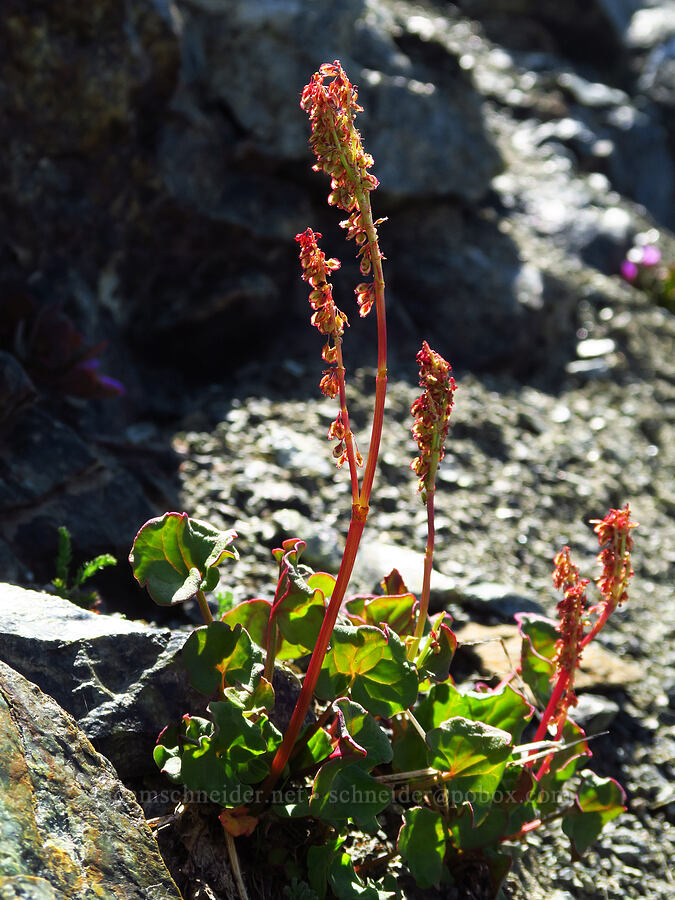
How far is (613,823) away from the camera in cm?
285

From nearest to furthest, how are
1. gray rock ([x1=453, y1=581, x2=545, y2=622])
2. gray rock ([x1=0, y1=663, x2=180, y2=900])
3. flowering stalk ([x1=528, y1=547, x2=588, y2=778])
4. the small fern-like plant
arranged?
gray rock ([x1=0, y1=663, x2=180, y2=900]) < flowering stalk ([x1=528, y1=547, x2=588, y2=778]) < the small fern-like plant < gray rock ([x1=453, y1=581, x2=545, y2=622])

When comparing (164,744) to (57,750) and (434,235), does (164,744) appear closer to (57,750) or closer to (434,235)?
(57,750)

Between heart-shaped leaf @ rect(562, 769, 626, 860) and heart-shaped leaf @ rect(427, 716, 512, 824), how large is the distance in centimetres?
42

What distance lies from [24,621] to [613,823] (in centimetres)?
199

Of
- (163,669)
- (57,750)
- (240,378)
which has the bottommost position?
(57,750)

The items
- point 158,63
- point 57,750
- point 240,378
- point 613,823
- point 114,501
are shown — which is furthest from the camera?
point 240,378

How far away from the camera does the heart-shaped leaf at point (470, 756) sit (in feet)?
6.26

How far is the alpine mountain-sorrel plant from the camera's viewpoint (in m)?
1.75

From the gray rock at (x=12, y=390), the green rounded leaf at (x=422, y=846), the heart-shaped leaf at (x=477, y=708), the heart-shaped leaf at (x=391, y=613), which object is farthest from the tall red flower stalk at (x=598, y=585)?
the gray rock at (x=12, y=390)

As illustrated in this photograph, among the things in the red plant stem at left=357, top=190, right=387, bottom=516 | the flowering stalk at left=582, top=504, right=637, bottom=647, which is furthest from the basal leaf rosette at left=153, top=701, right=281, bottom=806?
the flowering stalk at left=582, top=504, right=637, bottom=647

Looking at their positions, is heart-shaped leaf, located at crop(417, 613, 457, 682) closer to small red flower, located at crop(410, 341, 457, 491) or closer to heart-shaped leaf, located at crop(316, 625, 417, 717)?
heart-shaped leaf, located at crop(316, 625, 417, 717)

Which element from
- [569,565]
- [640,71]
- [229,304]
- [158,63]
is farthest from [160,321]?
[640,71]

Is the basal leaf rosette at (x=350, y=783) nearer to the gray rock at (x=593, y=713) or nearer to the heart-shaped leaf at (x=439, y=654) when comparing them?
the heart-shaped leaf at (x=439, y=654)

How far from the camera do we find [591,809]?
2250 millimetres
